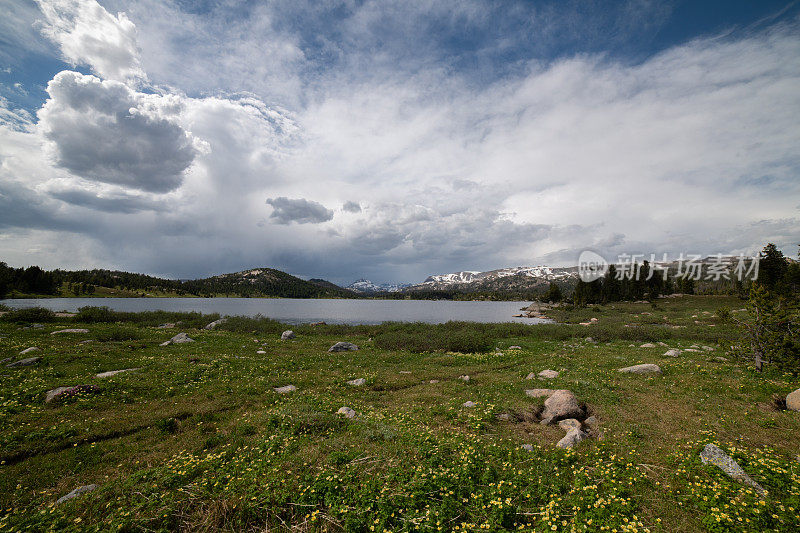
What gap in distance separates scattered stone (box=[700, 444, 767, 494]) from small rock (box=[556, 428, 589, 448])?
321cm

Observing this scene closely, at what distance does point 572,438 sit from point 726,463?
3.91 metres

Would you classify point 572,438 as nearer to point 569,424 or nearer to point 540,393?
point 569,424

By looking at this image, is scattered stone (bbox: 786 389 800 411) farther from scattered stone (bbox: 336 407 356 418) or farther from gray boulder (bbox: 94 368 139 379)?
gray boulder (bbox: 94 368 139 379)

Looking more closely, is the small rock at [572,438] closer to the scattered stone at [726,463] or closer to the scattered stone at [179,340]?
the scattered stone at [726,463]

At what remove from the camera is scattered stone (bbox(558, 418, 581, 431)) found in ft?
40.6

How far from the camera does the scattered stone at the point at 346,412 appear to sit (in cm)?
1356

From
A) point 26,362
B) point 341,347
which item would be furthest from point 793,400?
point 26,362

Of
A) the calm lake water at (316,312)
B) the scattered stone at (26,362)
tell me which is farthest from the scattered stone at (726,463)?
the calm lake water at (316,312)

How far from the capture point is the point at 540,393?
16.3 m

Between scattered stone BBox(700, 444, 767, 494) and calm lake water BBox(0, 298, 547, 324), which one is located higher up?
scattered stone BBox(700, 444, 767, 494)

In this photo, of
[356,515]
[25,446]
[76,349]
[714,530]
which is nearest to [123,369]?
[76,349]

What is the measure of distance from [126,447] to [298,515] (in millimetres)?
8002

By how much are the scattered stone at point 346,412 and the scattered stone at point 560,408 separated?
325 inches

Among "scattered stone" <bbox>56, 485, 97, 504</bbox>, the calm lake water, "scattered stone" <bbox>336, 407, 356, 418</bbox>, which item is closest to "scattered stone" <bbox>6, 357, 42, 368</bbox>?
"scattered stone" <bbox>56, 485, 97, 504</bbox>
